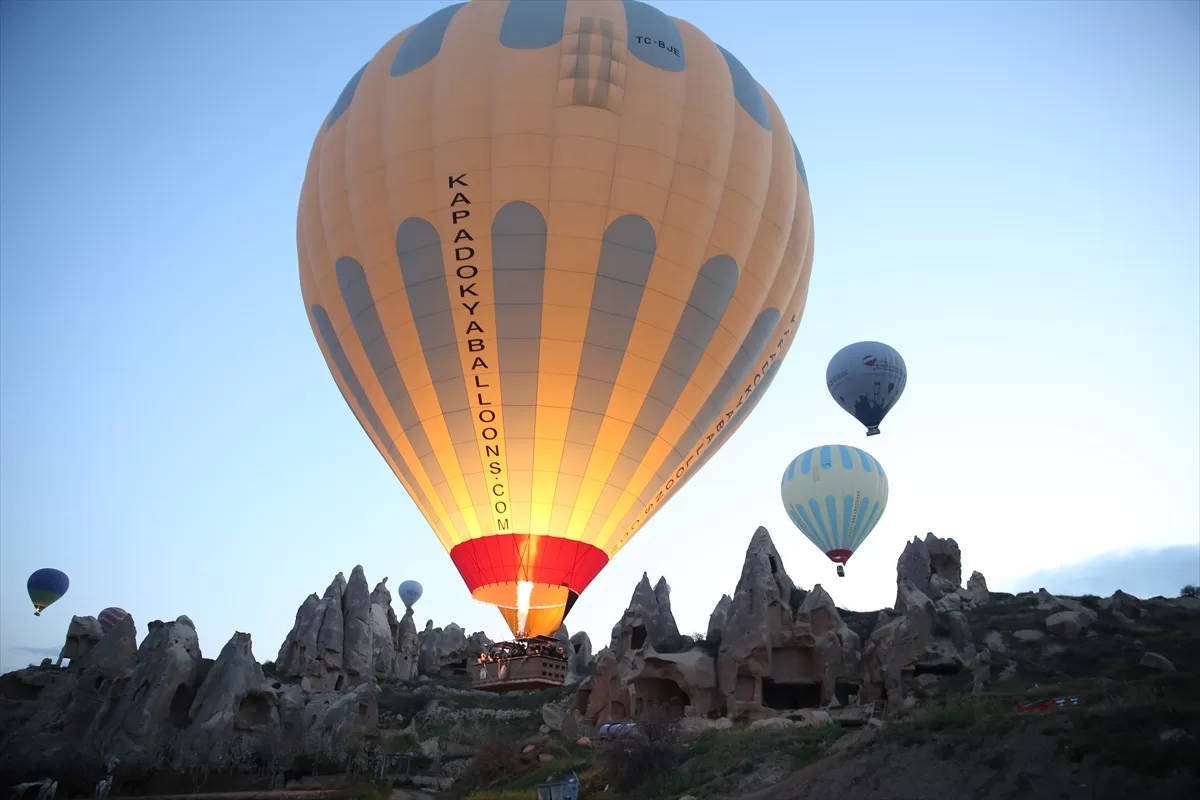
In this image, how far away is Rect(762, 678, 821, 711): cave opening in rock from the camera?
30.9m

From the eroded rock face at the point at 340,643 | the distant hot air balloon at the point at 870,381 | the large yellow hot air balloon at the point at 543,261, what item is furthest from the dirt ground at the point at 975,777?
the eroded rock face at the point at 340,643

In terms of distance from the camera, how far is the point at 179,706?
108ft

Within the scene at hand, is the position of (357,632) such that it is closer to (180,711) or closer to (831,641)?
(180,711)

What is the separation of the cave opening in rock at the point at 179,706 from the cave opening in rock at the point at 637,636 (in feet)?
56.0

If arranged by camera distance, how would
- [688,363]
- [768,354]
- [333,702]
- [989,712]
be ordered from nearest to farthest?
1. [989,712]
2. [688,363]
3. [768,354]
4. [333,702]

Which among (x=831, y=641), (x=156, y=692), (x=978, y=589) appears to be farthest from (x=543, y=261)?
(x=978, y=589)

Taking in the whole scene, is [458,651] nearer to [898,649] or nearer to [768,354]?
[898,649]

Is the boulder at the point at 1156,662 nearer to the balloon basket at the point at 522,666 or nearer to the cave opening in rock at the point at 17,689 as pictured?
the balloon basket at the point at 522,666

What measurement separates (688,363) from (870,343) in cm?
2091

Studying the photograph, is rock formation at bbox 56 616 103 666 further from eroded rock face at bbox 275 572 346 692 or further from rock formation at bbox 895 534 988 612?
rock formation at bbox 895 534 988 612

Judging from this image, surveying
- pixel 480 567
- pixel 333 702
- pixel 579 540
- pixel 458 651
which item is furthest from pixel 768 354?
pixel 458 651

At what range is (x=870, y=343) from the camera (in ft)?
122

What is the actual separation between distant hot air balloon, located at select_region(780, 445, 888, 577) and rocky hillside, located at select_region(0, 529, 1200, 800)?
2.83m

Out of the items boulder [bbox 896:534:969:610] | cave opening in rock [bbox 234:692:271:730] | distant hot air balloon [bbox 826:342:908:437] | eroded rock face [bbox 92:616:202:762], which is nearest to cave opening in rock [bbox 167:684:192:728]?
eroded rock face [bbox 92:616:202:762]
